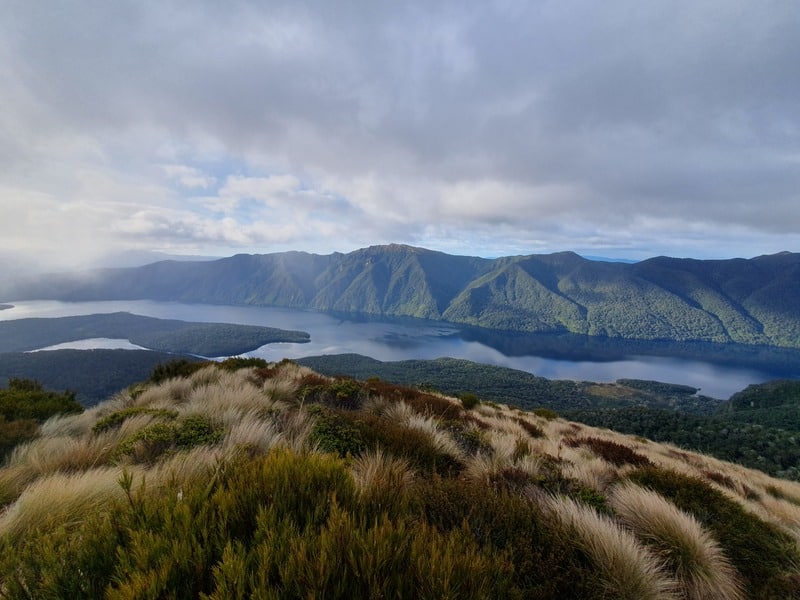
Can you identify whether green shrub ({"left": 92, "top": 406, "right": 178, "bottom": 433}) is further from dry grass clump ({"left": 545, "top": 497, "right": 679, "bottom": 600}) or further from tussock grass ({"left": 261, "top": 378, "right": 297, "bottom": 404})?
dry grass clump ({"left": 545, "top": 497, "right": 679, "bottom": 600})

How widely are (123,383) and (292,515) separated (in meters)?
108

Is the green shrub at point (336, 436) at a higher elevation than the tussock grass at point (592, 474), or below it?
higher

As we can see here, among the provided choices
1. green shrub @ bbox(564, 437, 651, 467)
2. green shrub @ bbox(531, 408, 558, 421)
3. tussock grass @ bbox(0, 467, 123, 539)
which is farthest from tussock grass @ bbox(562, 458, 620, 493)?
green shrub @ bbox(531, 408, 558, 421)

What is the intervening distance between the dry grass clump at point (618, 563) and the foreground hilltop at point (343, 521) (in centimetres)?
1

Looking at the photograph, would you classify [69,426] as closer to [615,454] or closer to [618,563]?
[618,563]

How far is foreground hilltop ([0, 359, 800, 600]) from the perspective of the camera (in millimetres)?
1551

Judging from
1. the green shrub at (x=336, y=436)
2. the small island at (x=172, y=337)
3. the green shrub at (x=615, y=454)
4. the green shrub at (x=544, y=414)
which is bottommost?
the small island at (x=172, y=337)

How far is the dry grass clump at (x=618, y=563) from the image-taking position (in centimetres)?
236

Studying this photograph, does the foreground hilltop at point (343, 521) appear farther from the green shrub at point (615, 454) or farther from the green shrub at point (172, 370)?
the green shrub at point (172, 370)

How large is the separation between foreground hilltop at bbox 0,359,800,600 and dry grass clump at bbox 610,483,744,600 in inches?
0.7

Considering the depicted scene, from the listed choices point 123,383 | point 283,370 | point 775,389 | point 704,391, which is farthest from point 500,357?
point 283,370

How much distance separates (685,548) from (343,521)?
3.47 m

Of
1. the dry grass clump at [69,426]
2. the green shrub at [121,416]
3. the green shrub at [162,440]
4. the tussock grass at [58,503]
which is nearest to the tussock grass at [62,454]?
the green shrub at [162,440]

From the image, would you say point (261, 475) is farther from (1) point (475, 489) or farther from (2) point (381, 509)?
(1) point (475, 489)
